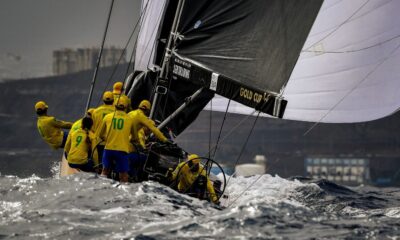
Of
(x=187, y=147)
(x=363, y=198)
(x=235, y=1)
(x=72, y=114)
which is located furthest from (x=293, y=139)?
(x=235, y=1)

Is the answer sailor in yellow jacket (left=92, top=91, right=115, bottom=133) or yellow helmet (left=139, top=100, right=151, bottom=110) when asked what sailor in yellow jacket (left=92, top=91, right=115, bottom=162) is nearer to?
sailor in yellow jacket (left=92, top=91, right=115, bottom=133)

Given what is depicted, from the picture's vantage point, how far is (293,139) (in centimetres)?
7338

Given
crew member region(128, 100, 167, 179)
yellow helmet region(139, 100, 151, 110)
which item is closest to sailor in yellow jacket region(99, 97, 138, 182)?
crew member region(128, 100, 167, 179)

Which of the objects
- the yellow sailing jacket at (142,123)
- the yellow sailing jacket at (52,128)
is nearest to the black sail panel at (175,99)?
the yellow sailing jacket at (52,128)

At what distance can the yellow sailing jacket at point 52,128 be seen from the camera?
11852 millimetres

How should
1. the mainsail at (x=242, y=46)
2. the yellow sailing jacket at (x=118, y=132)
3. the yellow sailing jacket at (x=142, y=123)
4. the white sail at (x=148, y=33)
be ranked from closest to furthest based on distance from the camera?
the yellow sailing jacket at (x=118, y=132)
the yellow sailing jacket at (x=142, y=123)
the mainsail at (x=242, y=46)
the white sail at (x=148, y=33)

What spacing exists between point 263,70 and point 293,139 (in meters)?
63.4

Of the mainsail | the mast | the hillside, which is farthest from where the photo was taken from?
the hillside

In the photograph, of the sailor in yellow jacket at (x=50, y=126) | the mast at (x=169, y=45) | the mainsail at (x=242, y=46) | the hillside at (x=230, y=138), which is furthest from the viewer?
the hillside at (x=230, y=138)

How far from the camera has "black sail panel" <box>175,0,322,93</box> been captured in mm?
10406

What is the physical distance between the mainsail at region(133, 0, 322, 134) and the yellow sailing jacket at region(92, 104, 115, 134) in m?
0.87

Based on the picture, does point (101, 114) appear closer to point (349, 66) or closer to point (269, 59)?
point (269, 59)

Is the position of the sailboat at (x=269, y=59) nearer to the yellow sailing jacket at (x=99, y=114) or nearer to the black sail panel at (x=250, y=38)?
the black sail panel at (x=250, y=38)

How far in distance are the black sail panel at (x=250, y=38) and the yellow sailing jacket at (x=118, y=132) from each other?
132 cm
